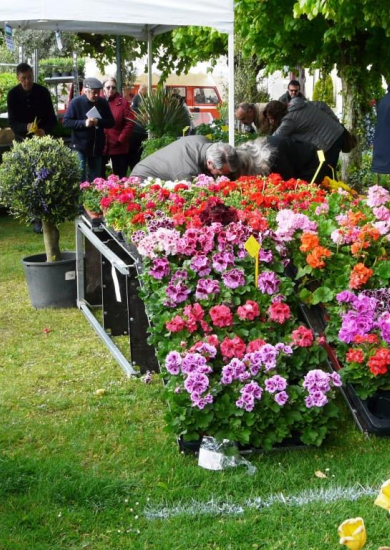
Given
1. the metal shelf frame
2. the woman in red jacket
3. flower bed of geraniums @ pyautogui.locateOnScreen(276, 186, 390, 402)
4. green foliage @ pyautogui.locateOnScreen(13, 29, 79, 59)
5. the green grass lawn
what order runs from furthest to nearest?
green foliage @ pyautogui.locateOnScreen(13, 29, 79, 59)
the woman in red jacket
the metal shelf frame
flower bed of geraniums @ pyautogui.locateOnScreen(276, 186, 390, 402)
the green grass lawn

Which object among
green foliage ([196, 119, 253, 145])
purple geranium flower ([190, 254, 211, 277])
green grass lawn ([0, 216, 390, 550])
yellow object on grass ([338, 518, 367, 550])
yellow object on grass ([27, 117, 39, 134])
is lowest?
green grass lawn ([0, 216, 390, 550])

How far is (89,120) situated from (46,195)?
3307 mm

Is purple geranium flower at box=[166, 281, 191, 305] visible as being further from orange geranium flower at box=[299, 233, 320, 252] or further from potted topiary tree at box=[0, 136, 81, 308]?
potted topiary tree at box=[0, 136, 81, 308]

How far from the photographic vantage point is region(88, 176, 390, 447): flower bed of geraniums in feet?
12.3

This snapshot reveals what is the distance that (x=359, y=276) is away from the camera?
408 cm

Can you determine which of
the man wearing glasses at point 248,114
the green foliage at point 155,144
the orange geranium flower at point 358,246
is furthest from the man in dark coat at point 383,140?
the orange geranium flower at point 358,246

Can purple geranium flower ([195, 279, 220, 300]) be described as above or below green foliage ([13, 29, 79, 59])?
below

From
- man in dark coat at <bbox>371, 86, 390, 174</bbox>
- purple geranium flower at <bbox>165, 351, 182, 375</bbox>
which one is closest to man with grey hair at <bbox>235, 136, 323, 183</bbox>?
man in dark coat at <bbox>371, 86, 390, 174</bbox>

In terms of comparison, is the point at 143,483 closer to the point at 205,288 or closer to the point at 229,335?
the point at 229,335

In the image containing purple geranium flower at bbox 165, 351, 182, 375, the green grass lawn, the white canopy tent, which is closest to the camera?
the green grass lawn

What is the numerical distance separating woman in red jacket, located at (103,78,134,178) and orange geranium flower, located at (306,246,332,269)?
23.4 feet

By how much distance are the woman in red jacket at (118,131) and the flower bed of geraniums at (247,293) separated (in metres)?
6.34

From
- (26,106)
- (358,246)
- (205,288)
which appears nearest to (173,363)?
(205,288)

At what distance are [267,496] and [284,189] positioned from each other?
8.82 ft
